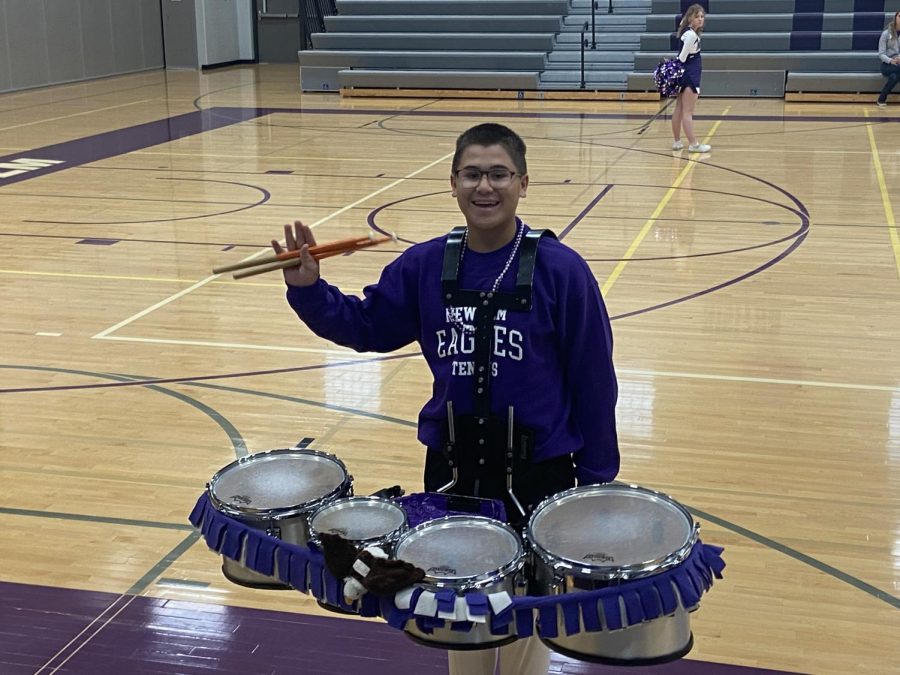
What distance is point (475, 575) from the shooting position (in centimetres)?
221

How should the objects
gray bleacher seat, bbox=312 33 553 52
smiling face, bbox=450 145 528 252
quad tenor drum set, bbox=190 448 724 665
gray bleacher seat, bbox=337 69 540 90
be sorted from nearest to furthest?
quad tenor drum set, bbox=190 448 724 665, smiling face, bbox=450 145 528 252, gray bleacher seat, bbox=337 69 540 90, gray bleacher seat, bbox=312 33 553 52

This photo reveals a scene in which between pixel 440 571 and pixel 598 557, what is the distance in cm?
32

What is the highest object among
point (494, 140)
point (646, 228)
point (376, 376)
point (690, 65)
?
point (494, 140)

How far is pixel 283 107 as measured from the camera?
18328mm

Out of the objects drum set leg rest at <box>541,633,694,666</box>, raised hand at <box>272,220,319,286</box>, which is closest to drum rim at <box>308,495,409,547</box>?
drum set leg rest at <box>541,633,694,666</box>

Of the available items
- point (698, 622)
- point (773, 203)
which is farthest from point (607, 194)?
point (698, 622)

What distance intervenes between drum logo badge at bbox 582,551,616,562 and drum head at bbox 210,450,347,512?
0.65 m

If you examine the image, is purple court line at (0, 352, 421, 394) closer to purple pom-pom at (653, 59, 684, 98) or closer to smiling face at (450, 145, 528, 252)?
smiling face at (450, 145, 528, 252)

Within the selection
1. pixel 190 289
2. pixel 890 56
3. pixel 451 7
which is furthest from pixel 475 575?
pixel 451 7

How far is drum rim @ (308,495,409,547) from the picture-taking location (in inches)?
92.7

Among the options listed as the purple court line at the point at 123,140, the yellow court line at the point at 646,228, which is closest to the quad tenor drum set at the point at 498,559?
the yellow court line at the point at 646,228

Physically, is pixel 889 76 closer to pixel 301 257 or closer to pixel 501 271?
pixel 501 271

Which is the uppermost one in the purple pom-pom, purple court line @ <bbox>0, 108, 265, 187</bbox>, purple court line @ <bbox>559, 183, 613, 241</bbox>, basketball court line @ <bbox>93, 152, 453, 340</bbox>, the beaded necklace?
the beaded necklace

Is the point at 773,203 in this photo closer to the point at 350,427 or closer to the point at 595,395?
the point at 350,427
